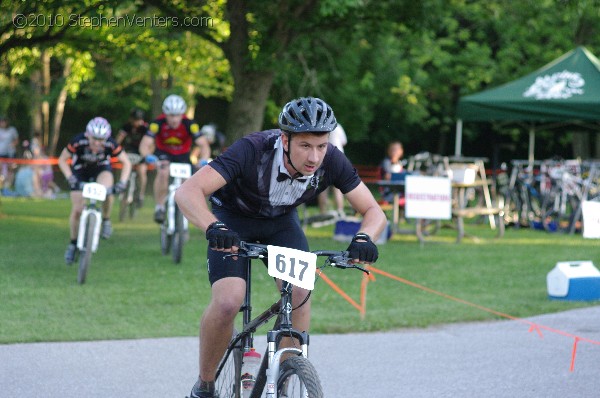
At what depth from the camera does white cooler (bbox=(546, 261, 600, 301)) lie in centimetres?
1159

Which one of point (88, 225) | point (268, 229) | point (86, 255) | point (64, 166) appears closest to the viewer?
point (268, 229)

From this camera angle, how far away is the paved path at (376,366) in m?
7.16

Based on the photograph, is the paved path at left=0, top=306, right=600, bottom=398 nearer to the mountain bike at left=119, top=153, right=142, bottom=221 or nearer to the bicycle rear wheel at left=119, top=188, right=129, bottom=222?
the mountain bike at left=119, top=153, right=142, bottom=221

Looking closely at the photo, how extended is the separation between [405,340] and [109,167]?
5776 millimetres

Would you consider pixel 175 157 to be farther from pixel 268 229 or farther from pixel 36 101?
pixel 36 101

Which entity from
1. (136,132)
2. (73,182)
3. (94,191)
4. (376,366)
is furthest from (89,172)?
(136,132)

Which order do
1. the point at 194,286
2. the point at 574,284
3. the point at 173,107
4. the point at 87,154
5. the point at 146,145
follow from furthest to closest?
the point at 146,145, the point at 173,107, the point at 87,154, the point at 194,286, the point at 574,284

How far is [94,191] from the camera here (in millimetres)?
12305

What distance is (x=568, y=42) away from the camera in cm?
3791

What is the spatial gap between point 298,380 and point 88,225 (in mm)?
7951

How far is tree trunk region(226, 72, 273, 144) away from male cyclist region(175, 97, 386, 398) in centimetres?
1396

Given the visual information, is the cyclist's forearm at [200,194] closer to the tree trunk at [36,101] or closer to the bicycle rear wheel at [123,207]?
the bicycle rear wheel at [123,207]

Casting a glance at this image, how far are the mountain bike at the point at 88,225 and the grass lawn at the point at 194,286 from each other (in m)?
0.25

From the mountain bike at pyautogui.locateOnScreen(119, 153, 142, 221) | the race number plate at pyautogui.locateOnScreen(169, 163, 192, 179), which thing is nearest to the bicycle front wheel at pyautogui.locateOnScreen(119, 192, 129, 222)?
the mountain bike at pyautogui.locateOnScreen(119, 153, 142, 221)
